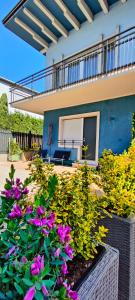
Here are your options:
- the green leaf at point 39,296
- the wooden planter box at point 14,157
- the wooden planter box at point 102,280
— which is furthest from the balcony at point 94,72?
the green leaf at point 39,296

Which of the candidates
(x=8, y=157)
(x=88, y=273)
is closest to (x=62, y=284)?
(x=88, y=273)

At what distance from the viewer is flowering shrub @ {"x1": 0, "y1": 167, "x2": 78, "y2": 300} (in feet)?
2.50

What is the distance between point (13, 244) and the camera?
98cm

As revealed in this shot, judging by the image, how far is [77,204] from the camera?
1.42 metres

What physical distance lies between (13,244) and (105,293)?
0.63 m

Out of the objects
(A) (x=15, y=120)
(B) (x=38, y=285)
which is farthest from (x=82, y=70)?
(B) (x=38, y=285)

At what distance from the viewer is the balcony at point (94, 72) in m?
6.97

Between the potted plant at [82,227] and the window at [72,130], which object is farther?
the window at [72,130]

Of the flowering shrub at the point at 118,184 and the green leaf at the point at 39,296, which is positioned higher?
the flowering shrub at the point at 118,184

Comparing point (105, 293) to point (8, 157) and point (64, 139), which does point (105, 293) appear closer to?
point (64, 139)

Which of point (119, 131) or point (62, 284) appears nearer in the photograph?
point (62, 284)

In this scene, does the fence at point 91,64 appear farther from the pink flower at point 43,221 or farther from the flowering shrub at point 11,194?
the pink flower at point 43,221

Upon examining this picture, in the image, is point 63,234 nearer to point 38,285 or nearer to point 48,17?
point 38,285

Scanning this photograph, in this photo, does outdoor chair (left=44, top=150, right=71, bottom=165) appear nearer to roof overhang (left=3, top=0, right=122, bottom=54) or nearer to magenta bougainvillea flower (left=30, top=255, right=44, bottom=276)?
roof overhang (left=3, top=0, right=122, bottom=54)
